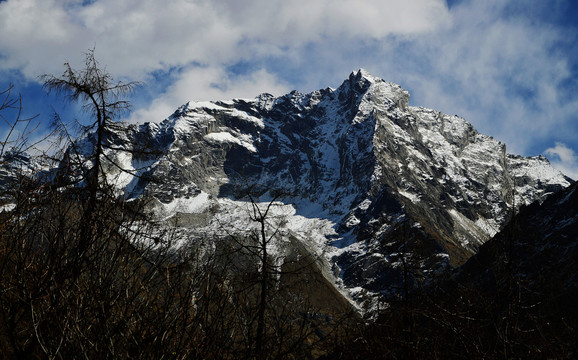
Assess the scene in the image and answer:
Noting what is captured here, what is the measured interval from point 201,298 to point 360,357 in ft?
15.4

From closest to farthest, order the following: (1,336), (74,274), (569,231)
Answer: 1. (74,274)
2. (1,336)
3. (569,231)

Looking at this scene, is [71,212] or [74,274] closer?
[74,274]

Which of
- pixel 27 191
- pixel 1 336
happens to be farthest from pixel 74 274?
pixel 27 191

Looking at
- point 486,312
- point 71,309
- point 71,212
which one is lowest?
point 71,309

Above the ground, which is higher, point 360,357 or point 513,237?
point 513,237

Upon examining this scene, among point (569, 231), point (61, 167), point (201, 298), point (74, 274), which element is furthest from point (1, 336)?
point (569, 231)

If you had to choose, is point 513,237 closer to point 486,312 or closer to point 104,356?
point 486,312

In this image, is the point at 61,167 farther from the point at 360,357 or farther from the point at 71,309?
the point at 360,357

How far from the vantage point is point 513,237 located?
6.77 meters

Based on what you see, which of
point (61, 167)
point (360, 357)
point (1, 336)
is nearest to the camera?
point (1, 336)

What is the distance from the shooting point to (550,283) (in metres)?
6.14

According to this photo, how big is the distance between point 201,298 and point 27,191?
10.3 ft

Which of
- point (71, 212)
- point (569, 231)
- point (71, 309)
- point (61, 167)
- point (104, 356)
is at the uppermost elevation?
point (569, 231)

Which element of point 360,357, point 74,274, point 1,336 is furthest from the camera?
point 360,357
